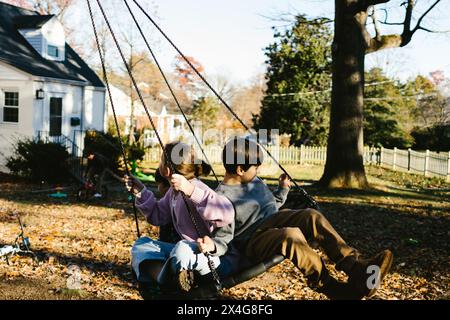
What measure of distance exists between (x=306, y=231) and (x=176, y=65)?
157 ft

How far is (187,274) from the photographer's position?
133 inches

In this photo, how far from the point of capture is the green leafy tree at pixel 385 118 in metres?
29.7

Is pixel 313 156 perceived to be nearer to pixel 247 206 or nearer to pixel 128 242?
pixel 128 242

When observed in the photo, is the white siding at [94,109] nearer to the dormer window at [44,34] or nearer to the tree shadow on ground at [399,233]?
the dormer window at [44,34]

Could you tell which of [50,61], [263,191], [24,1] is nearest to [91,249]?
[263,191]

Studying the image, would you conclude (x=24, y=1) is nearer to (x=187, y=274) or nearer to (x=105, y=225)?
(x=105, y=225)

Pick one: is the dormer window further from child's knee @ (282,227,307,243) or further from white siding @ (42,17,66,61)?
child's knee @ (282,227,307,243)

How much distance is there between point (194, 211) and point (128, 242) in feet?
16.1

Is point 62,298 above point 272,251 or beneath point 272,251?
beneath

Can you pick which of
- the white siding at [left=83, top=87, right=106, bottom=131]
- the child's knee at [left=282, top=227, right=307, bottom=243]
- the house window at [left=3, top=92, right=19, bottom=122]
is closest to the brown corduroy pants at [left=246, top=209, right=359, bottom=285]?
the child's knee at [left=282, top=227, right=307, bottom=243]

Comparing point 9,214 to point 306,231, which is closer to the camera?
point 306,231

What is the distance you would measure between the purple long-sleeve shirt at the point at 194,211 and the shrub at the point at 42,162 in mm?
11474

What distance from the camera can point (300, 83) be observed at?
2795 cm

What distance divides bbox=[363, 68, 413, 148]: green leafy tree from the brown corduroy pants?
2696 cm
